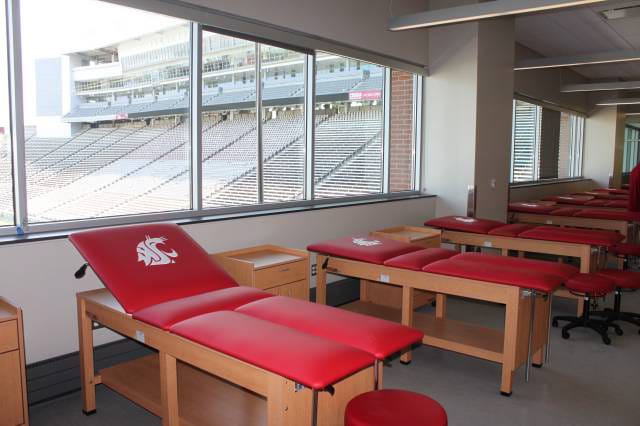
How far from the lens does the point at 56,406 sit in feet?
9.94

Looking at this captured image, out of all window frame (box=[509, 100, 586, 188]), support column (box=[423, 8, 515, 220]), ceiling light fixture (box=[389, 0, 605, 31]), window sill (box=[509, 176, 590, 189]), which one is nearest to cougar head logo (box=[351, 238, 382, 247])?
ceiling light fixture (box=[389, 0, 605, 31])

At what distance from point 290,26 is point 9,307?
3.05 meters

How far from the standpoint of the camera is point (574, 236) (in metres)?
4.81

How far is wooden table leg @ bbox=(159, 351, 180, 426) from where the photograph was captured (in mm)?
2441

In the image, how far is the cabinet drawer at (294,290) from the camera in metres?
3.61

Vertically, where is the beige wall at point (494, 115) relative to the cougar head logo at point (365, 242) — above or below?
above

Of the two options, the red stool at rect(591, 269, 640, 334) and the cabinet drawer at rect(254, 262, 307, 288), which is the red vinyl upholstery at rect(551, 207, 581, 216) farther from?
the cabinet drawer at rect(254, 262, 307, 288)

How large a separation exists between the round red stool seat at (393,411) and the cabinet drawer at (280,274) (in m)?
1.51

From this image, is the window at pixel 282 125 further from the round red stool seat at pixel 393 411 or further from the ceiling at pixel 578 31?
the ceiling at pixel 578 31

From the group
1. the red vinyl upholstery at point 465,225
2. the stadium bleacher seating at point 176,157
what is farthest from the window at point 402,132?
the red vinyl upholstery at point 465,225

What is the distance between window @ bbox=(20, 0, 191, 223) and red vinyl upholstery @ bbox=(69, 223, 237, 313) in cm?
58

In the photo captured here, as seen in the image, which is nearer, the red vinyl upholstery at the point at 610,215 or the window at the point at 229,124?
the window at the point at 229,124

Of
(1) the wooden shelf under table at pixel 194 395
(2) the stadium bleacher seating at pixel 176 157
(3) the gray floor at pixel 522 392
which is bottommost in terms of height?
(3) the gray floor at pixel 522 392

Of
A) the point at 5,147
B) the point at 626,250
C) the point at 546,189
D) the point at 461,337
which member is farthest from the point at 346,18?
the point at 546,189
